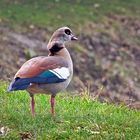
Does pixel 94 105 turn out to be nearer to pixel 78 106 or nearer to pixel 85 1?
pixel 78 106

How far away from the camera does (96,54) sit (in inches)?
848

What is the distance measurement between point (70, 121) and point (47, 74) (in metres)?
0.79

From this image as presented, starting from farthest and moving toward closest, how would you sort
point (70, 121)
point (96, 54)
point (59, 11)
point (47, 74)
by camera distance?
point (59, 11)
point (96, 54)
point (70, 121)
point (47, 74)

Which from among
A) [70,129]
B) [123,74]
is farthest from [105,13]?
[70,129]

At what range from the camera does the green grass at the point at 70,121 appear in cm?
823

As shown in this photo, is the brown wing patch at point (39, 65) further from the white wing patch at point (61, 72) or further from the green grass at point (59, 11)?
the green grass at point (59, 11)

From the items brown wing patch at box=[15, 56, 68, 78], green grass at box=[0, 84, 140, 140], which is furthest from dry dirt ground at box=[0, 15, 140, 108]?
brown wing patch at box=[15, 56, 68, 78]

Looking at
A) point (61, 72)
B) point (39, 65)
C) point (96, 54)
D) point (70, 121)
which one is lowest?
point (96, 54)

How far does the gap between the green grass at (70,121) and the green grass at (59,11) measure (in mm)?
12230

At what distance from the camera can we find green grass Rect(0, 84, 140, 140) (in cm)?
823

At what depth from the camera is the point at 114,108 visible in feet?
32.7

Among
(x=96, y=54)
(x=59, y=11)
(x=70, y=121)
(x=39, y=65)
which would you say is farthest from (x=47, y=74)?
(x=59, y=11)

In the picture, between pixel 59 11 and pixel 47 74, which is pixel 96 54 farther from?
pixel 47 74

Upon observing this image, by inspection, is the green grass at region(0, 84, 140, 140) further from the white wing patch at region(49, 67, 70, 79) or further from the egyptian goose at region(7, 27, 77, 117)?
the white wing patch at region(49, 67, 70, 79)
